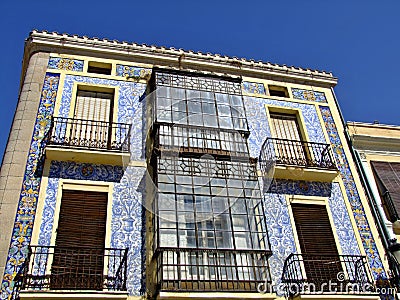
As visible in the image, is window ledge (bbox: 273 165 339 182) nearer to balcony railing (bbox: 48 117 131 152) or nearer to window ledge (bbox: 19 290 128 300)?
balcony railing (bbox: 48 117 131 152)

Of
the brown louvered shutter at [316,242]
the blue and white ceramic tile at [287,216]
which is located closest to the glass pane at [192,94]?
the blue and white ceramic tile at [287,216]

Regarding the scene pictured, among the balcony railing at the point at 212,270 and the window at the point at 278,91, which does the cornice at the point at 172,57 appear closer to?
the window at the point at 278,91

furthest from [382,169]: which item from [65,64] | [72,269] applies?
[65,64]

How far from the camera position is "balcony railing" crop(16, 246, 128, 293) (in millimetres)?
7637

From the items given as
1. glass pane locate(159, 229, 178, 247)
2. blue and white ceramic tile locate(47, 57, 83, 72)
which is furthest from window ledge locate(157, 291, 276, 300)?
blue and white ceramic tile locate(47, 57, 83, 72)

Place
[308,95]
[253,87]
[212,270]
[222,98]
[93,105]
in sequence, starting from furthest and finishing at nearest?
[308,95], [253,87], [222,98], [93,105], [212,270]

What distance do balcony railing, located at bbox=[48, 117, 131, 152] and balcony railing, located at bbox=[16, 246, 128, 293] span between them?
232 cm

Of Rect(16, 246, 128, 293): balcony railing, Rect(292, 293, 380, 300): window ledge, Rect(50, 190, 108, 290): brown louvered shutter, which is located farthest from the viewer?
Rect(292, 293, 380, 300): window ledge

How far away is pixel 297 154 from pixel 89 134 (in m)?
5.00

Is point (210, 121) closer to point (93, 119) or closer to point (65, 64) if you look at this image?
point (93, 119)

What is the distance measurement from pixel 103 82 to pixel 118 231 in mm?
4078

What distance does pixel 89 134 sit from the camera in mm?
9984

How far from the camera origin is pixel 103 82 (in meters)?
11.0

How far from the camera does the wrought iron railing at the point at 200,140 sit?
9.67m
